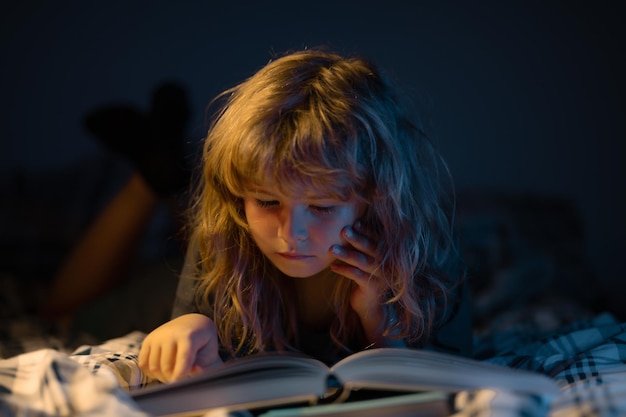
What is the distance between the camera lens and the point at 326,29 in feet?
6.28

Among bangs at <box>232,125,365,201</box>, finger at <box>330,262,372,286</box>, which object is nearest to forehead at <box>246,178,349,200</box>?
bangs at <box>232,125,365,201</box>

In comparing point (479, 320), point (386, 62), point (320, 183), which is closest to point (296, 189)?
point (320, 183)

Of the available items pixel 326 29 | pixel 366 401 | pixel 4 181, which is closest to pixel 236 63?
pixel 326 29

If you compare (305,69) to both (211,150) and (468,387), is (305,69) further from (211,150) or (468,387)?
(468,387)

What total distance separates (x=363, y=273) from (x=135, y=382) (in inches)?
11.8

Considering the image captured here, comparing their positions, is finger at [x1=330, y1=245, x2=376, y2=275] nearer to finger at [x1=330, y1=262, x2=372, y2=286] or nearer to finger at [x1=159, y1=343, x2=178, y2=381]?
finger at [x1=330, y1=262, x2=372, y2=286]

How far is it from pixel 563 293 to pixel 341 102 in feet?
3.56

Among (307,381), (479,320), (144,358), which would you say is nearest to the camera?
(307,381)

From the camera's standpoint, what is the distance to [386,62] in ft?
6.26

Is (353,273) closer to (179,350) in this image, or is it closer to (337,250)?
(337,250)

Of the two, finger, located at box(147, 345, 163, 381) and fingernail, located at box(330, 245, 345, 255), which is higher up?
fingernail, located at box(330, 245, 345, 255)

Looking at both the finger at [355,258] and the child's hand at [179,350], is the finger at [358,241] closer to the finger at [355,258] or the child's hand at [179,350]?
the finger at [355,258]

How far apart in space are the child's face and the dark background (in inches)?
49.0

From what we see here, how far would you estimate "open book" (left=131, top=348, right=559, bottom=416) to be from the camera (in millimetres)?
586
